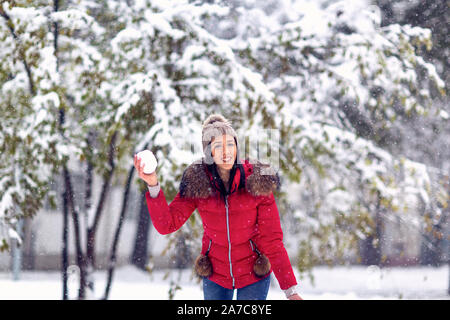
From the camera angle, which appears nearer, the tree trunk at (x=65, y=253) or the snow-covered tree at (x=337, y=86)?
the snow-covered tree at (x=337, y=86)

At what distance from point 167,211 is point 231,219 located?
310 millimetres

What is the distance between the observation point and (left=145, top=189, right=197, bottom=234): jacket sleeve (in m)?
2.26

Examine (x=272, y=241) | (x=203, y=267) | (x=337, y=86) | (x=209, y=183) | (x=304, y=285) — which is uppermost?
(x=337, y=86)

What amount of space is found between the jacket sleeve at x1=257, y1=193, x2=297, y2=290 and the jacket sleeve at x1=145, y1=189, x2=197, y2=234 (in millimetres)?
353

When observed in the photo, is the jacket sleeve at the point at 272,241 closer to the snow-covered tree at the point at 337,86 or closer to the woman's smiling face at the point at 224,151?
the woman's smiling face at the point at 224,151

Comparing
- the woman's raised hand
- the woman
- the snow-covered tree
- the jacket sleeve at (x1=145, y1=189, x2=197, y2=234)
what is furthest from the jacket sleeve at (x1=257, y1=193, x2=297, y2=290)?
the snow-covered tree

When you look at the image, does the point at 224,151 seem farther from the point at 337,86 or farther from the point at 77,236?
the point at 337,86

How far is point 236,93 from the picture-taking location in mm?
4734

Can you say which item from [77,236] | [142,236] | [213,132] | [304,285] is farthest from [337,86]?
[304,285]

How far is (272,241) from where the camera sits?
2.33 metres

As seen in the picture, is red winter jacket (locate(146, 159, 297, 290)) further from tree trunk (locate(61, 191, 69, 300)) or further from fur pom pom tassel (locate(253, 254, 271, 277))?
tree trunk (locate(61, 191, 69, 300))

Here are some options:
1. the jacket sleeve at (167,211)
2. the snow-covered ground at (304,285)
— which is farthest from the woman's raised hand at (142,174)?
the snow-covered ground at (304,285)

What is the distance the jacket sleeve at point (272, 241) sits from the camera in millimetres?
2291

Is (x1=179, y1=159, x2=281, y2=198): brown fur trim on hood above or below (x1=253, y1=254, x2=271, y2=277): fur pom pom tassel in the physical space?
above
